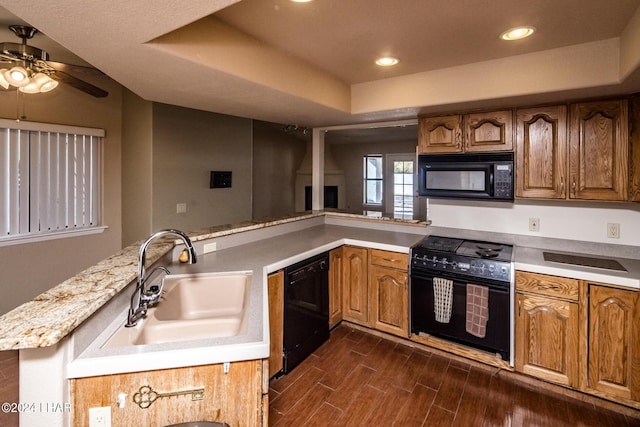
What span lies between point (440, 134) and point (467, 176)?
45 cm

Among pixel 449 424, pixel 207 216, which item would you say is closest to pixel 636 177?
pixel 449 424

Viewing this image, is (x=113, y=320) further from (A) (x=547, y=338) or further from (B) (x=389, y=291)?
(A) (x=547, y=338)

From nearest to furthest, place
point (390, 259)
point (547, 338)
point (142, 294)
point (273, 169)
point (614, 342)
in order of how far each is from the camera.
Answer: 1. point (142, 294)
2. point (614, 342)
3. point (547, 338)
4. point (390, 259)
5. point (273, 169)

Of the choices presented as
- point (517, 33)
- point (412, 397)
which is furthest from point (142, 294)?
point (517, 33)

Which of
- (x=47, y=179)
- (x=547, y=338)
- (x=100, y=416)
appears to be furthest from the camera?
(x=47, y=179)

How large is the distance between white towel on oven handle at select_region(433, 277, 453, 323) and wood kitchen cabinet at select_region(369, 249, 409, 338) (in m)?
0.25

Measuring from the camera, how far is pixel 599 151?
226cm

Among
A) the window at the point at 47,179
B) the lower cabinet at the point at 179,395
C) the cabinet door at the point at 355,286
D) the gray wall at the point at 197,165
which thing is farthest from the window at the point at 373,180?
the lower cabinet at the point at 179,395

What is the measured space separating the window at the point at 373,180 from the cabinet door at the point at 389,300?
4.34 m

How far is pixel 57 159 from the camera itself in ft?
11.4

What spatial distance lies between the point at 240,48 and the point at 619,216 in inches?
116

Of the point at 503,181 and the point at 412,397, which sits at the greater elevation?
the point at 503,181

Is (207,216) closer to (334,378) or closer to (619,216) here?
(334,378)

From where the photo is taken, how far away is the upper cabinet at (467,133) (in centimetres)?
258
